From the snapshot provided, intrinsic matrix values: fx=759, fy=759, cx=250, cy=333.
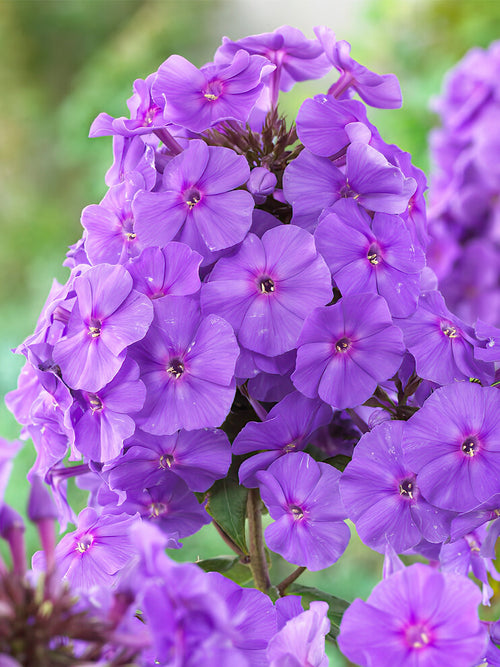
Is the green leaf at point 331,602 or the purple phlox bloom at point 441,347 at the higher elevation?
the purple phlox bloom at point 441,347

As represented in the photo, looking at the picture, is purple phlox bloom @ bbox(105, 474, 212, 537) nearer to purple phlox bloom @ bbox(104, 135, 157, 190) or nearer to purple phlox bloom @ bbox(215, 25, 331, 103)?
purple phlox bloom @ bbox(104, 135, 157, 190)

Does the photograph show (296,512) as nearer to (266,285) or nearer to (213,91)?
(266,285)

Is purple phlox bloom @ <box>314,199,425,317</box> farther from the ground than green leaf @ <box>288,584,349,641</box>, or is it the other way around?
purple phlox bloom @ <box>314,199,425,317</box>

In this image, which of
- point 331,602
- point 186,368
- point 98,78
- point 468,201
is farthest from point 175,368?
point 98,78

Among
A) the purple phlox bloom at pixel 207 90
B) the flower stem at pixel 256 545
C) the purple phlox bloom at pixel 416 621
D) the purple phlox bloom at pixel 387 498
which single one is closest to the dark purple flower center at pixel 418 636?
the purple phlox bloom at pixel 416 621

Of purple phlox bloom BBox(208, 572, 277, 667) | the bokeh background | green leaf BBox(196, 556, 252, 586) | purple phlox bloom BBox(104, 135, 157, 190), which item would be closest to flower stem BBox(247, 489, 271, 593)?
green leaf BBox(196, 556, 252, 586)

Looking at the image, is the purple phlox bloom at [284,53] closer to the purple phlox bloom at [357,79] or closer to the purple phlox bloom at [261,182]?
the purple phlox bloom at [357,79]

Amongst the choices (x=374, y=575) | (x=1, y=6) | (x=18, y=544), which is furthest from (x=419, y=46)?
(x=1, y=6)

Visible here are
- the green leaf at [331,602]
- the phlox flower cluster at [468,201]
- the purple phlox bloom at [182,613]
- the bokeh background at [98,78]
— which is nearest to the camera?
the purple phlox bloom at [182,613]
